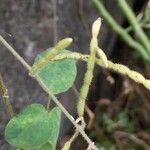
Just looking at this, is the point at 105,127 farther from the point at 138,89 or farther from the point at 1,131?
the point at 1,131

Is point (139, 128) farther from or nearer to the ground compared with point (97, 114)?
nearer to the ground

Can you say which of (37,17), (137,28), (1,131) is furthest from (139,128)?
(1,131)

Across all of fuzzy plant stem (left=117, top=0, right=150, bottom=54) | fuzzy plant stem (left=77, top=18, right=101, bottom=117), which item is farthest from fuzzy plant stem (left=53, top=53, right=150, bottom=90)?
fuzzy plant stem (left=117, top=0, right=150, bottom=54)

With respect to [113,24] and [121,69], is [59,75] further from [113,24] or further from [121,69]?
[113,24]

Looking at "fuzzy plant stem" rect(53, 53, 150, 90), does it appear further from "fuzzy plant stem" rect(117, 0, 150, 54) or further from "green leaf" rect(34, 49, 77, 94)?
"fuzzy plant stem" rect(117, 0, 150, 54)

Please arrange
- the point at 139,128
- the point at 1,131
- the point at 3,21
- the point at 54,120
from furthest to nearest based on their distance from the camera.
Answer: the point at 139,128 < the point at 3,21 < the point at 1,131 < the point at 54,120

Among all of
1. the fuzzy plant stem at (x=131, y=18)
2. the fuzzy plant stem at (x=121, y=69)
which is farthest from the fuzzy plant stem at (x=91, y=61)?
the fuzzy plant stem at (x=131, y=18)
